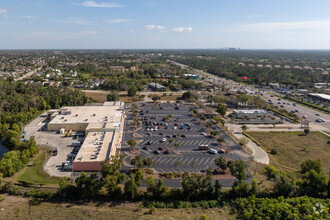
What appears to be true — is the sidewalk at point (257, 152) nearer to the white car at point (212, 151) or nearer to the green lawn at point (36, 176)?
the white car at point (212, 151)

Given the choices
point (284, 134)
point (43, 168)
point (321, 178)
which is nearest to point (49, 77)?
point (43, 168)

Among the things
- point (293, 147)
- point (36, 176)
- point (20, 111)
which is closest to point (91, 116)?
point (20, 111)

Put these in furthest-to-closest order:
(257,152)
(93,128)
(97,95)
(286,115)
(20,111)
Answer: (97,95) → (286,115) → (20,111) → (93,128) → (257,152)

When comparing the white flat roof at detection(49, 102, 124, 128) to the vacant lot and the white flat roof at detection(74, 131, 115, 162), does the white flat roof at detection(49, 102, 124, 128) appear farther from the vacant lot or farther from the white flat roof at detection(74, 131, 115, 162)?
the vacant lot

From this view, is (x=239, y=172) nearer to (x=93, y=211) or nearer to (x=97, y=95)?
(x=93, y=211)

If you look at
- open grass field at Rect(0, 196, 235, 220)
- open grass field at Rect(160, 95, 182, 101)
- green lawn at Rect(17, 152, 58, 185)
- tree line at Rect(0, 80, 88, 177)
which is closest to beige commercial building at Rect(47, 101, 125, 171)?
green lawn at Rect(17, 152, 58, 185)

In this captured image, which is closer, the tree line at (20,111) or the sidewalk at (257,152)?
the tree line at (20,111)

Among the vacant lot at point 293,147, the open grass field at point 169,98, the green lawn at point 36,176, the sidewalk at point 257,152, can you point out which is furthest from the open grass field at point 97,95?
the vacant lot at point 293,147
